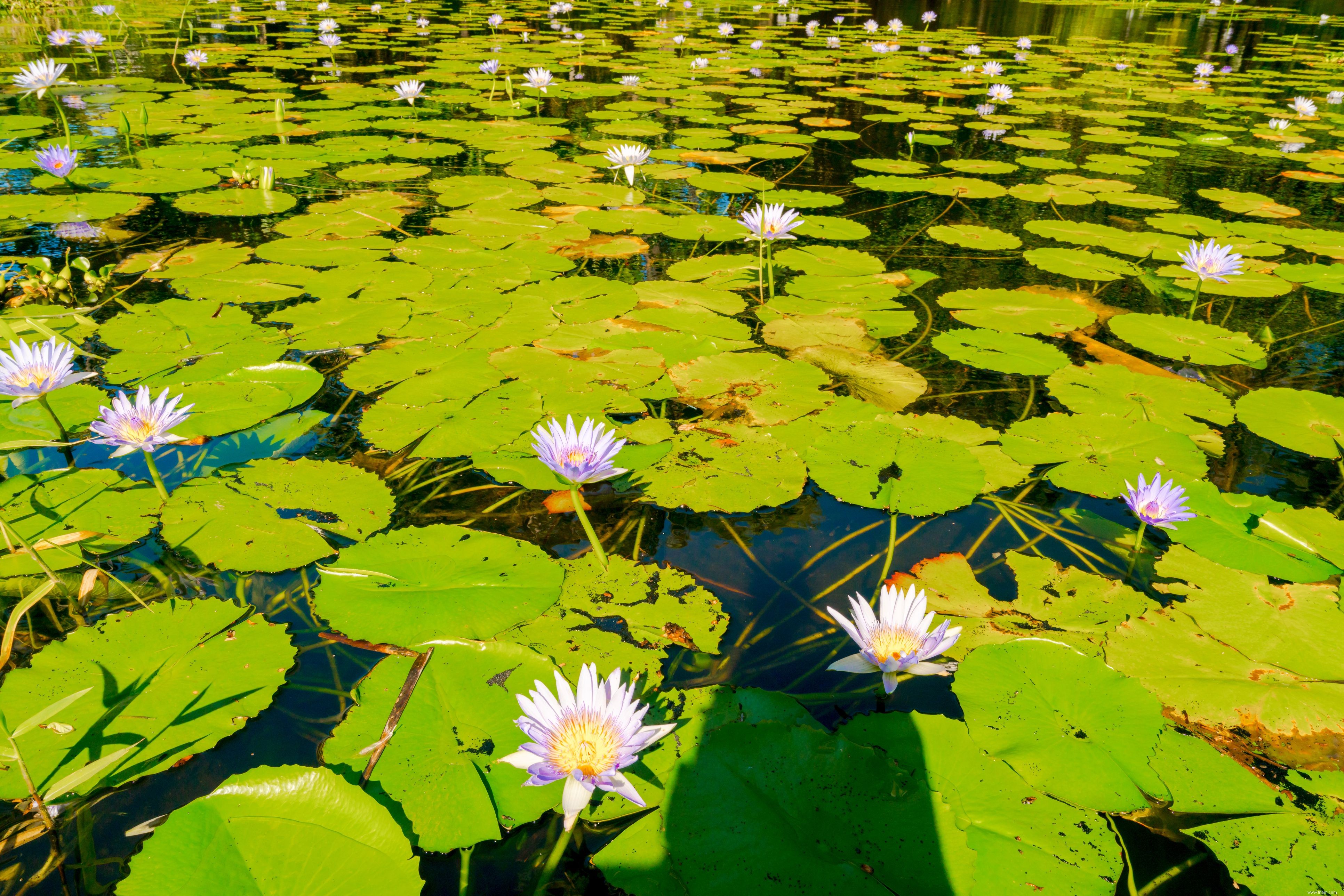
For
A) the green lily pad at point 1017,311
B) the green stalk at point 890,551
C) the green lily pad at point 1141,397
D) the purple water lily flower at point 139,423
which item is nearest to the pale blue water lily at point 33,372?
the purple water lily flower at point 139,423

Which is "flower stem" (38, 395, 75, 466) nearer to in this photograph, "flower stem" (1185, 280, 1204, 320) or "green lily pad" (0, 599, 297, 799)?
"green lily pad" (0, 599, 297, 799)

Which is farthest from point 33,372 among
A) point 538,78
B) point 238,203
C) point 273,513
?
point 538,78

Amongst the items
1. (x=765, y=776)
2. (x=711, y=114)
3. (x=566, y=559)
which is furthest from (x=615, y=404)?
(x=711, y=114)

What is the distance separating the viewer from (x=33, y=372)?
63.7 inches

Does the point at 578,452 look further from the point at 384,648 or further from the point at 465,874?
the point at 465,874

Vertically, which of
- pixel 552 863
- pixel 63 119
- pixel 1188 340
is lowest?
pixel 552 863

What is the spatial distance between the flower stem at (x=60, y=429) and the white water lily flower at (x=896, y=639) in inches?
74.9

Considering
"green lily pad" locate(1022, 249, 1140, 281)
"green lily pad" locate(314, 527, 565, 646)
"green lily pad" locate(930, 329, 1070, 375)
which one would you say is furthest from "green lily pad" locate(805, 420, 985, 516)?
"green lily pad" locate(1022, 249, 1140, 281)

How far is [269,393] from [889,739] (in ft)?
6.12

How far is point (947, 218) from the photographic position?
12.5 ft

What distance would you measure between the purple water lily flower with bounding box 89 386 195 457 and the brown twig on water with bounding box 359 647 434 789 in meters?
0.78

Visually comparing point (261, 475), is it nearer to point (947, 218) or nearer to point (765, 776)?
point (765, 776)

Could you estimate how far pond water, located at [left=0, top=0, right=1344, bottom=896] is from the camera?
40.2 inches

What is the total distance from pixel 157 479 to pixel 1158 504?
223 cm
